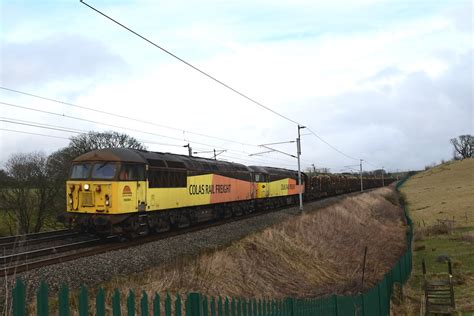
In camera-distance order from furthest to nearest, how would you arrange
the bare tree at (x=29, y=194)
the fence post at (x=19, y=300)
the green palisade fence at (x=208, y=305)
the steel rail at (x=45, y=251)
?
the bare tree at (x=29, y=194) < the steel rail at (x=45, y=251) < the green palisade fence at (x=208, y=305) < the fence post at (x=19, y=300)

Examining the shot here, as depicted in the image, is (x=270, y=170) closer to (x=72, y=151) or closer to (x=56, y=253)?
(x=72, y=151)

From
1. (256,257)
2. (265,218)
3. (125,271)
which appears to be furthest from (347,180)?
(125,271)

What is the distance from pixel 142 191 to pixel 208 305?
38.6ft

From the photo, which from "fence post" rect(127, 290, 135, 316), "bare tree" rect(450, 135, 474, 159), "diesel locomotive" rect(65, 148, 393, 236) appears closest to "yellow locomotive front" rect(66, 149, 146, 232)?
"diesel locomotive" rect(65, 148, 393, 236)

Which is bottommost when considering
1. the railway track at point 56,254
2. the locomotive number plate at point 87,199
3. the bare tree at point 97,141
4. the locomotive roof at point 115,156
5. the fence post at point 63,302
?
the railway track at point 56,254

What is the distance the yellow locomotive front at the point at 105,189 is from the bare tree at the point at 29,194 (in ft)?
62.4

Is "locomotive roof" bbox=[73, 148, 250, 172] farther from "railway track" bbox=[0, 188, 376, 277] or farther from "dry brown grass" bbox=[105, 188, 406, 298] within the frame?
"dry brown grass" bbox=[105, 188, 406, 298]

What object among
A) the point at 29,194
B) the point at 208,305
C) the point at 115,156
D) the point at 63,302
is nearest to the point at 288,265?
the point at 115,156

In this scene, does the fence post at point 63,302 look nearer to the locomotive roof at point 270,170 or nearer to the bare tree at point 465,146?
the locomotive roof at point 270,170

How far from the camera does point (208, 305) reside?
6.31 metres

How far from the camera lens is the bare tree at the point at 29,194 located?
110 feet

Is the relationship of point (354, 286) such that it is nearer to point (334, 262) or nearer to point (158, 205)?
point (334, 262)

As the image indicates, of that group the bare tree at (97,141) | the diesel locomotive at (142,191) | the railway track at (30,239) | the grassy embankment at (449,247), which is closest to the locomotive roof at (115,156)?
the diesel locomotive at (142,191)

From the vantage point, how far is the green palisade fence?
3111 mm
